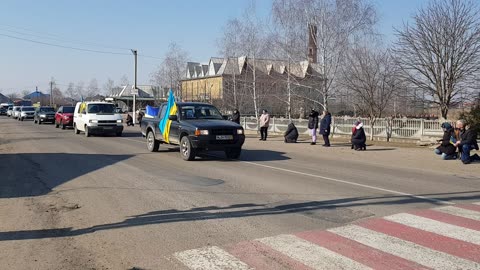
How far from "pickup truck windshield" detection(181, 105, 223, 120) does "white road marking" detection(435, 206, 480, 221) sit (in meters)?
8.95

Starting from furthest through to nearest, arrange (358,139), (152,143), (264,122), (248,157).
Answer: (264,122), (358,139), (152,143), (248,157)

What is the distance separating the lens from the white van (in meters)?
24.9

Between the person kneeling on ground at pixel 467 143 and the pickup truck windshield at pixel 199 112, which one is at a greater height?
the pickup truck windshield at pixel 199 112

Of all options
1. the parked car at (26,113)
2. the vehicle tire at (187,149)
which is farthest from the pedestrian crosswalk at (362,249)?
the parked car at (26,113)

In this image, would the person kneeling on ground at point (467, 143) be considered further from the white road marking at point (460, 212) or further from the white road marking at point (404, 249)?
the white road marking at point (404, 249)

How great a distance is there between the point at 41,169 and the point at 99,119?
12.9m

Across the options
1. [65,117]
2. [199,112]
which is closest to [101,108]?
[65,117]

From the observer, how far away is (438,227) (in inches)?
248

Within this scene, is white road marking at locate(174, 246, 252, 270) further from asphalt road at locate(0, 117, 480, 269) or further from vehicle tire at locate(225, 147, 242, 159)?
vehicle tire at locate(225, 147, 242, 159)

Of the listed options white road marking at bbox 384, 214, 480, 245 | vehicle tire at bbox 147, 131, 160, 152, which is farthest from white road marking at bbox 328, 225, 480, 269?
vehicle tire at bbox 147, 131, 160, 152

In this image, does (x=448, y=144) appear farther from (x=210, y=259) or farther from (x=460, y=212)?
(x=210, y=259)

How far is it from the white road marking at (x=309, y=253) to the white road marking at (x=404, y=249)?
2.03ft

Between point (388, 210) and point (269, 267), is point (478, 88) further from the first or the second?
point (269, 267)

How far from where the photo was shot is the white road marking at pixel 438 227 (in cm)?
581
